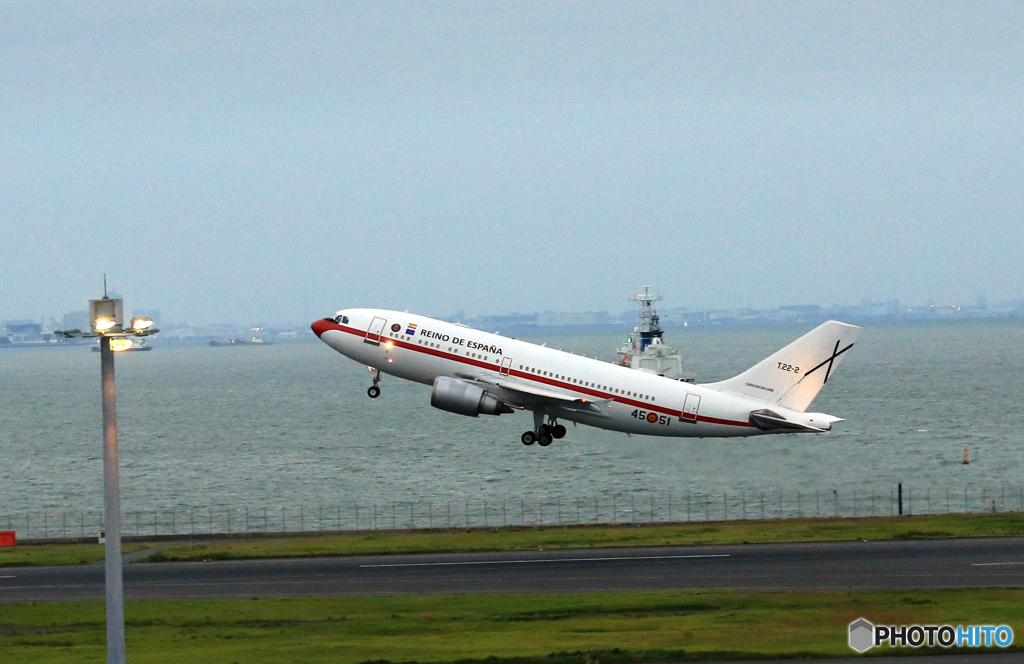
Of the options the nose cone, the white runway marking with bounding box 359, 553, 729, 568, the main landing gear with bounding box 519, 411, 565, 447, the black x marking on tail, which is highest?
the nose cone

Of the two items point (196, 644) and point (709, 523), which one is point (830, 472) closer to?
point (709, 523)

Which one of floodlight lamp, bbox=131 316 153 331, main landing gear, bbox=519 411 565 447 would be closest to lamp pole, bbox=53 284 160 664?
floodlight lamp, bbox=131 316 153 331

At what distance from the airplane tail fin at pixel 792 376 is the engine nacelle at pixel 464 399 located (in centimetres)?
1318

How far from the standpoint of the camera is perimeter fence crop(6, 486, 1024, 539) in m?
112

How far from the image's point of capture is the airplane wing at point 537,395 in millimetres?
68750

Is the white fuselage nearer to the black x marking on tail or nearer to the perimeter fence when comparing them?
the black x marking on tail

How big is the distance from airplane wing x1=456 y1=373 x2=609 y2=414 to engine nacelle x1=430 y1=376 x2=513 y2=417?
26.1 inches

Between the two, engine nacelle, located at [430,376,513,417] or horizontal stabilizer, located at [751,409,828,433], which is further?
engine nacelle, located at [430,376,513,417]

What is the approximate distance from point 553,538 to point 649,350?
238ft

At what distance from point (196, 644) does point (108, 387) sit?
25652 millimetres

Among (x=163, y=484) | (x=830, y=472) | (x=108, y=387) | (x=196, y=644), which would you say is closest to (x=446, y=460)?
(x=163, y=484)

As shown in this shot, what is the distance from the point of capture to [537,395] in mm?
68688

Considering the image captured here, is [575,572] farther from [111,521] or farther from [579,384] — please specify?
[111,521]

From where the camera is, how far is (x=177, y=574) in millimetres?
77000
